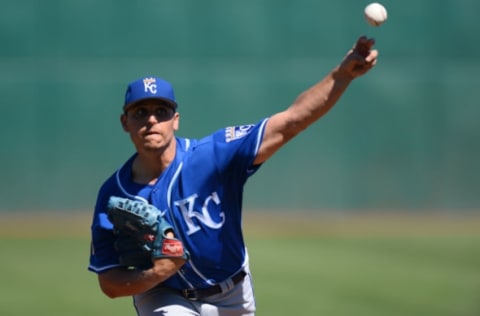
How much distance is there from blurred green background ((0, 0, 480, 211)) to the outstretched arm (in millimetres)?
9196

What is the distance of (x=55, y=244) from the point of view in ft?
40.6

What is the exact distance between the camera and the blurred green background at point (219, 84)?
13953 millimetres

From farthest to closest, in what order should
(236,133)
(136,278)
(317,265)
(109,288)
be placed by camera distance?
(317,265), (236,133), (109,288), (136,278)

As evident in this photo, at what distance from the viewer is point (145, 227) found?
4.55m

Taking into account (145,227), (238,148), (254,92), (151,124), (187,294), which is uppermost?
(254,92)

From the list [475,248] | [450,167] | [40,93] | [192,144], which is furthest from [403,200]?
[192,144]

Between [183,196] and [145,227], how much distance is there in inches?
15.6

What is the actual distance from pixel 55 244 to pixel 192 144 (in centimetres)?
768

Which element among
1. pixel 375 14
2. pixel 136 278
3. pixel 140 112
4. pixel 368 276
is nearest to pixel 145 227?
pixel 136 278

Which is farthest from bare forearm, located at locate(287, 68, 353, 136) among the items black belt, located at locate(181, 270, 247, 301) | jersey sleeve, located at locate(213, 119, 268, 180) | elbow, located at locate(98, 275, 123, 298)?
elbow, located at locate(98, 275, 123, 298)

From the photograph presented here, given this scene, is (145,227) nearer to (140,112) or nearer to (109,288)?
(109,288)

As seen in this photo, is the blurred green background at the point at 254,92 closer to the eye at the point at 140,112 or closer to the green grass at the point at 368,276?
the green grass at the point at 368,276

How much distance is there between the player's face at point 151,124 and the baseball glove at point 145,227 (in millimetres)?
416

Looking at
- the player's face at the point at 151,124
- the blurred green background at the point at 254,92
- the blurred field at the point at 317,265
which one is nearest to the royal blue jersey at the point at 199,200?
the player's face at the point at 151,124
